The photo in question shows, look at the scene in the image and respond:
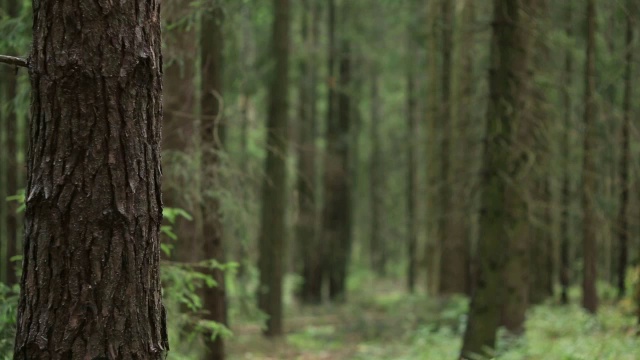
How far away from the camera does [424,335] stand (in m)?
13.9

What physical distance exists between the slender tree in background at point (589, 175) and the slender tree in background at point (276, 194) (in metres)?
5.69

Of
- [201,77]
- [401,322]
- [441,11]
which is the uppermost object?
[441,11]

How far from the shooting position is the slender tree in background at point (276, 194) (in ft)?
45.7

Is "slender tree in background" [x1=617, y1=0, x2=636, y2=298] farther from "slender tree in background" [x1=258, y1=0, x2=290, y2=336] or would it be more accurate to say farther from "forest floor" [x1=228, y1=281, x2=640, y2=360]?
"slender tree in background" [x1=258, y1=0, x2=290, y2=336]

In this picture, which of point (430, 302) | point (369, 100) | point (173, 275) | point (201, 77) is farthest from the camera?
point (369, 100)

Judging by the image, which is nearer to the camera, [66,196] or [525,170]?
[66,196]

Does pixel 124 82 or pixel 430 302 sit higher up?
pixel 124 82

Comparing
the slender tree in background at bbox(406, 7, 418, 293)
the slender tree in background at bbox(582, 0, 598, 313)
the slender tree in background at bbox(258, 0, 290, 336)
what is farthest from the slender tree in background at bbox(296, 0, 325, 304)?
the slender tree in background at bbox(582, 0, 598, 313)

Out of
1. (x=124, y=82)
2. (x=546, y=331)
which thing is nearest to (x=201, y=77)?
(x=124, y=82)

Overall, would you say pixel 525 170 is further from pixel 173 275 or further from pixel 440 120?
pixel 440 120

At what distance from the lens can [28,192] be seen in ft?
10.3

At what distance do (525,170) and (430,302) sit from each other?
371 inches

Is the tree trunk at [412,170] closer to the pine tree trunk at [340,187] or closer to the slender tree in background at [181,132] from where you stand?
the pine tree trunk at [340,187]

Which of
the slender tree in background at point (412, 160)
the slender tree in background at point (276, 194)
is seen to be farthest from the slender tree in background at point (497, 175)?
the slender tree in background at point (412, 160)
